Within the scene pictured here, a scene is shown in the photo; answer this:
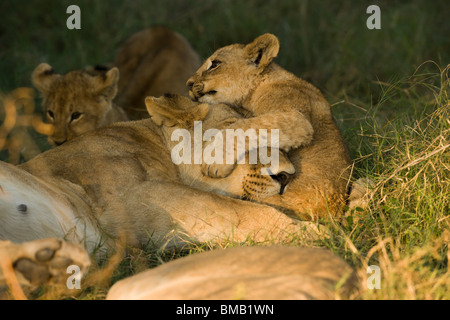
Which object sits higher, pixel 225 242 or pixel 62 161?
pixel 62 161

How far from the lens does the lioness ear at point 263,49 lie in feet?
12.3

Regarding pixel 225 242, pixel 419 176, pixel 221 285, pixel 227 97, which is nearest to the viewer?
pixel 221 285

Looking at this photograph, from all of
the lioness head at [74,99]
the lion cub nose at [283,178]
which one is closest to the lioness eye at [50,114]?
the lioness head at [74,99]

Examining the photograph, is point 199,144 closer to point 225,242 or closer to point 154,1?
point 225,242

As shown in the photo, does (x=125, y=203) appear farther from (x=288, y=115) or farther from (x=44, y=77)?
(x=44, y=77)

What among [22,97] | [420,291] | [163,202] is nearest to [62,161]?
[163,202]

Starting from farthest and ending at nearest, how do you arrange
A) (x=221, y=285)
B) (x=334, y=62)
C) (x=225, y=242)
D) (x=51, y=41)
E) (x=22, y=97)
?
1. (x=51, y=41)
2. (x=334, y=62)
3. (x=22, y=97)
4. (x=225, y=242)
5. (x=221, y=285)

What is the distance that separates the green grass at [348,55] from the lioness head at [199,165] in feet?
1.17

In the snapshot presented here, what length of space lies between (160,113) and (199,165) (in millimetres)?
356

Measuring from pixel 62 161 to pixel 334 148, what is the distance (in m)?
1.28

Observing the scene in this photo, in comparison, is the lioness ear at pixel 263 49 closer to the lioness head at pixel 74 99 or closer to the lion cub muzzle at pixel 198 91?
the lion cub muzzle at pixel 198 91

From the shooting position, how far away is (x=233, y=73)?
3695 mm
